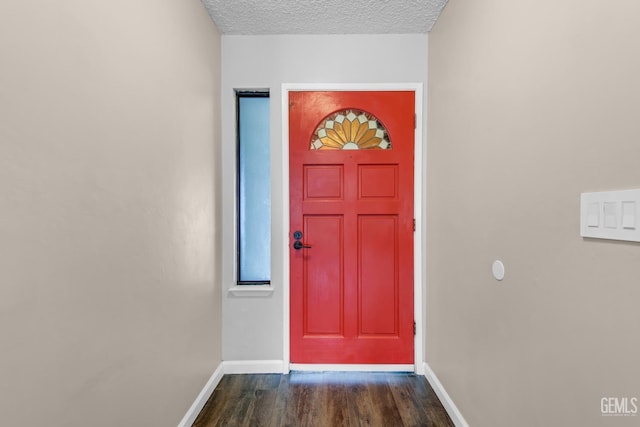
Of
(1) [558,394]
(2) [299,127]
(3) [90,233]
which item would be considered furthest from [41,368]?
(2) [299,127]

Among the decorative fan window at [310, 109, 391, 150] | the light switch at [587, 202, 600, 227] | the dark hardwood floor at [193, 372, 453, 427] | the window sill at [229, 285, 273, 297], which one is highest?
the decorative fan window at [310, 109, 391, 150]

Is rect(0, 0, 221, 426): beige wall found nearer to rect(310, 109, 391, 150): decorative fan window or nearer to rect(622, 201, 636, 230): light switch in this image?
rect(310, 109, 391, 150): decorative fan window

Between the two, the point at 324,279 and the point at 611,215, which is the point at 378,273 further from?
the point at 611,215

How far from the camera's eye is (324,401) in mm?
1944

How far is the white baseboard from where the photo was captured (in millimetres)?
1684

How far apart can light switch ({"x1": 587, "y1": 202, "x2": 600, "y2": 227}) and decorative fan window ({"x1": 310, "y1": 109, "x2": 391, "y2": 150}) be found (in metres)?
1.51

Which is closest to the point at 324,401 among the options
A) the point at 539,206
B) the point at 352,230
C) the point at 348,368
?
the point at 348,368

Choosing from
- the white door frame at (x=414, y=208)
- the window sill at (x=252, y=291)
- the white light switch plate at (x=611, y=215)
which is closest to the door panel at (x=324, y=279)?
the white door frame at (x=414, y=208)

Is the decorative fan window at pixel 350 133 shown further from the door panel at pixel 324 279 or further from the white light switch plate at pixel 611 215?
the white light switch plate at pixel 611 215

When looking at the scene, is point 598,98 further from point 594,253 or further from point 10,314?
point 10,314

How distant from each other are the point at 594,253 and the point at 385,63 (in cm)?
183

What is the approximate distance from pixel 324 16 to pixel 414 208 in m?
1.41

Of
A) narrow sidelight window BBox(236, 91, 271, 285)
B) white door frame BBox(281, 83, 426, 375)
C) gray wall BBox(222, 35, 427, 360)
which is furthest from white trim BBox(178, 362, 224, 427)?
narrow sidelight window BBox(236, 91, 271, 285)

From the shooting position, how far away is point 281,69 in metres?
2.25
